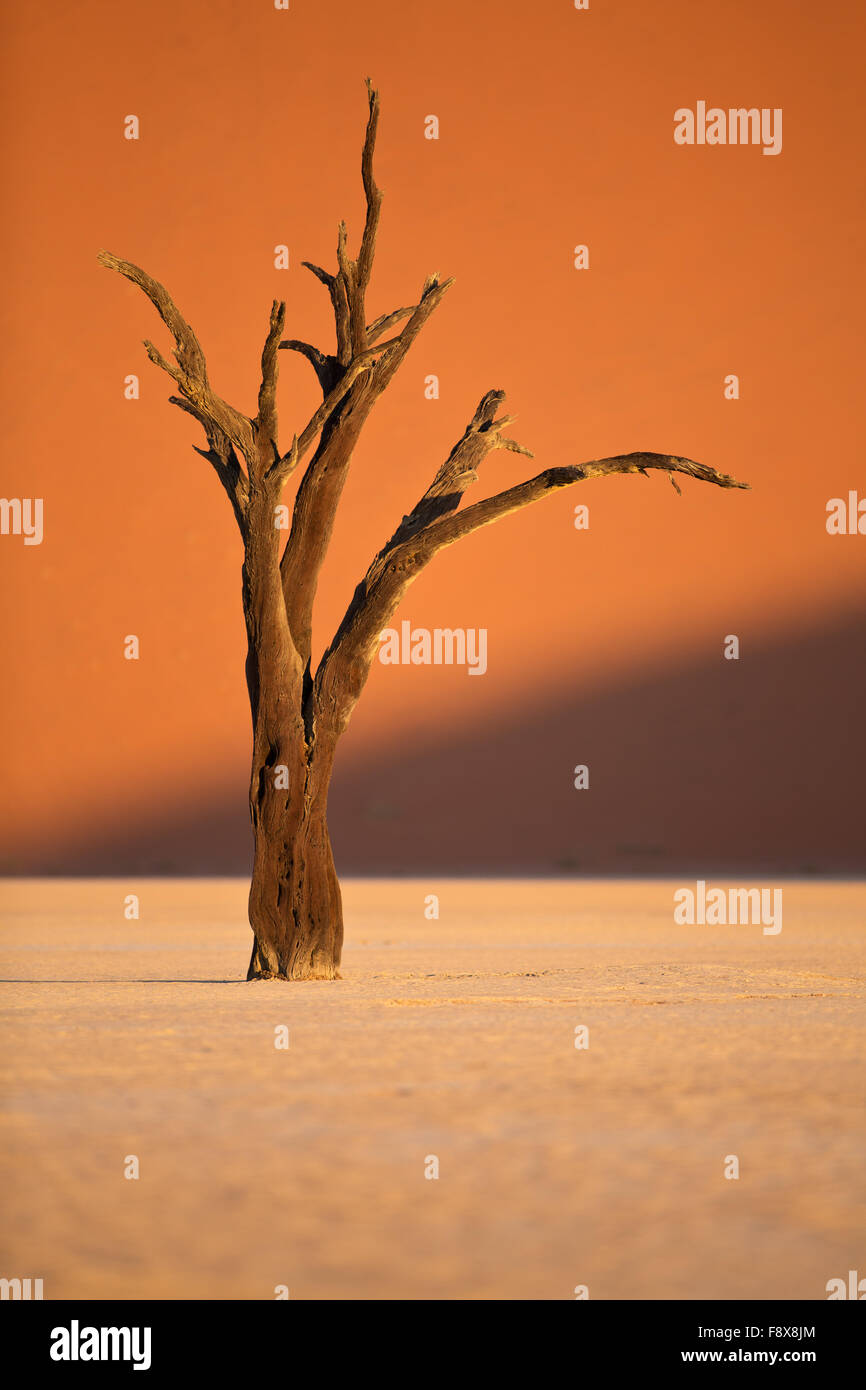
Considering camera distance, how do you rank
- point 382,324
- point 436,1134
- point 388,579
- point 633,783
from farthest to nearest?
point 633,783 → point 382,324 → point 388,579 → point 436,1134

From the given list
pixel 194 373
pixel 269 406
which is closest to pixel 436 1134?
pixel 269 406

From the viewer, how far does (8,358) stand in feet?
121

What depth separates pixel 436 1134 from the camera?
5.73 meters

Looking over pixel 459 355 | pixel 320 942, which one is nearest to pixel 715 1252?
pixel 320 942

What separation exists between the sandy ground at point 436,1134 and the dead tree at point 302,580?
29.9 inches

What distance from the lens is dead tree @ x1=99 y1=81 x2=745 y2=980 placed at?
11828mm

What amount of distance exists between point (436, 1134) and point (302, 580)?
704 cm

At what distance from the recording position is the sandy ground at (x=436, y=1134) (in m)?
4.06

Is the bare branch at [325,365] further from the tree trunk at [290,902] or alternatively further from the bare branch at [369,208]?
the tree trunk at [290,902]

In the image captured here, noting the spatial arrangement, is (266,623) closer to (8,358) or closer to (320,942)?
(320,942)

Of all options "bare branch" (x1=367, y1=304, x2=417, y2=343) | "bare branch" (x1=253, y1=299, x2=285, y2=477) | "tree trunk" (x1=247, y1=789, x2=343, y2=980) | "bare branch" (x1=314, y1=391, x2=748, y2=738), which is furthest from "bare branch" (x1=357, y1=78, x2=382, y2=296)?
"tree trunk" (x1=247, y1=789, x2=343, y2=980)

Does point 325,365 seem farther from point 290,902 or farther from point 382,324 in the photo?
point 290,902

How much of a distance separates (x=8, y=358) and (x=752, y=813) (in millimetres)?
19176

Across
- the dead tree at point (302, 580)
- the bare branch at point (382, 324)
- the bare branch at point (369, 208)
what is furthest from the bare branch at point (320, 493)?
the bare branch at point (369, 208)
